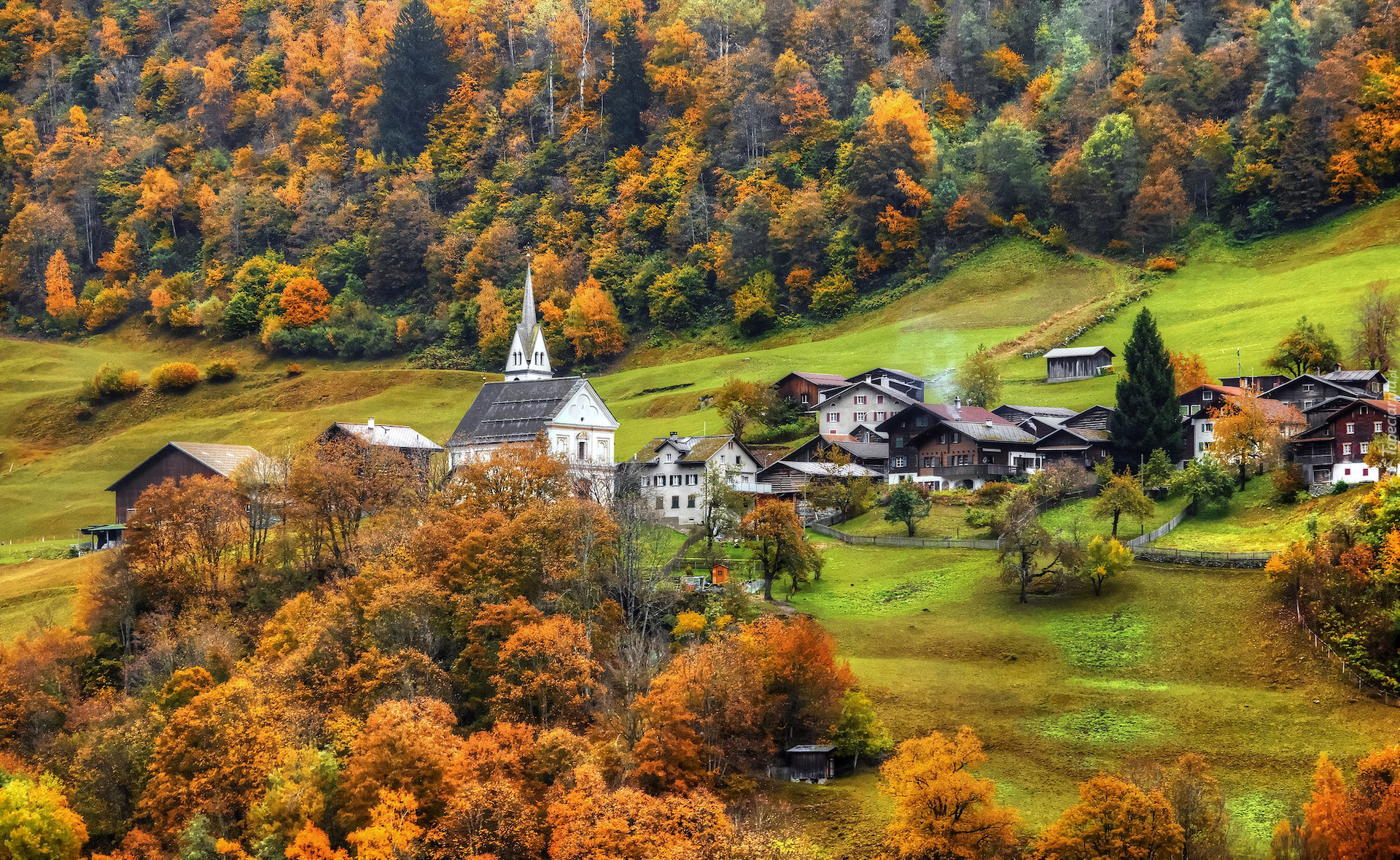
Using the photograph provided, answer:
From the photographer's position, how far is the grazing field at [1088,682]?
42.2 m

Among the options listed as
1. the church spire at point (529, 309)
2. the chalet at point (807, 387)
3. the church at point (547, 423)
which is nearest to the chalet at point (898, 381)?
the chalet at point (807, 387)

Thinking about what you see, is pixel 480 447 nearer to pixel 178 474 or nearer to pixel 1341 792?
pixel 178 474

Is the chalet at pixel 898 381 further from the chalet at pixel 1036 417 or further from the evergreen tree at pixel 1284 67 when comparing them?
the evergreen tree at pixel 1284 67

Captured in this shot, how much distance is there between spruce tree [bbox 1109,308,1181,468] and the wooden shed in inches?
1235

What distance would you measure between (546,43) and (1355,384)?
110 metres

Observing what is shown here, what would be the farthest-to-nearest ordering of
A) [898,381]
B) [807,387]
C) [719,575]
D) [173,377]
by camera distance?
[173,377] → [807,387] → [898,381] → [719,575]

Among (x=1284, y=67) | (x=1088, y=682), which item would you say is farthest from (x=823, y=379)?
(x=1284, y=67)

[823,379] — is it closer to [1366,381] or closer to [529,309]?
[1366,381]

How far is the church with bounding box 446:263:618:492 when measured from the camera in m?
75.8

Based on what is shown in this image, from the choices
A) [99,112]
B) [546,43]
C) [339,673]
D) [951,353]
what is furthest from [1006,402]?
[99,112]

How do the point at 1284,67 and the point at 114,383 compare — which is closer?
the point at 1284,67

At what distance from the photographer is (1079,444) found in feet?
238

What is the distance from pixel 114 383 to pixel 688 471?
61.7 meters

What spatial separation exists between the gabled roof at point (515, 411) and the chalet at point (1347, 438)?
1497 inches
